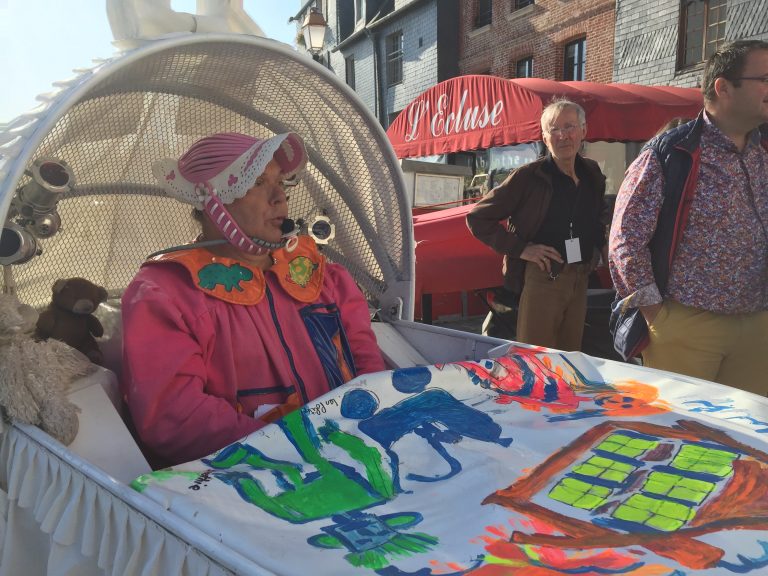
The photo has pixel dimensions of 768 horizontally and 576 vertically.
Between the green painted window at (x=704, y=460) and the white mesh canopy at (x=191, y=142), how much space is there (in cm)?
153

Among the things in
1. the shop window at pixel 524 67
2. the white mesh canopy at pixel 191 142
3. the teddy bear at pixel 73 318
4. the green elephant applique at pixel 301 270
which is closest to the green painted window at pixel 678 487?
the green elephant applique at pixel 301 270

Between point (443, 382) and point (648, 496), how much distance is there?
0.67m

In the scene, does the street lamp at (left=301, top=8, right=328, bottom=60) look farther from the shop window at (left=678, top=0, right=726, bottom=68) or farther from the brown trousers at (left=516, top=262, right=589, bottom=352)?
the shop window at (left=678, top=0, right=726, bottom=68)

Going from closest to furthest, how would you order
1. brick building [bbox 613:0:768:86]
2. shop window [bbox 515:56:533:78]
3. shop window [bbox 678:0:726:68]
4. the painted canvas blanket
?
the painted canvas blanket < brick building [bbox 613:0:768:86] < shop window [bbox 678:0:726:68] < shop window [bbox 515:56:533:78]

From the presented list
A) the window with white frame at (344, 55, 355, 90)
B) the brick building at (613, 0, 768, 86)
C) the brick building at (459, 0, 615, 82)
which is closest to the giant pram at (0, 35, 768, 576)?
the brick building at (613, 0, 768, 86)

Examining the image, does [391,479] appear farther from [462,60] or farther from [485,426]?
[462,60]

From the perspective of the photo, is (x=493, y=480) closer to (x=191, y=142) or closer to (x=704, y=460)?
(x=704, y=460)

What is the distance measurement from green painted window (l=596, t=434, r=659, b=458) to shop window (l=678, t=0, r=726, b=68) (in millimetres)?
10180

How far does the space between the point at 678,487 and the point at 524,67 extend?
48.2 feet

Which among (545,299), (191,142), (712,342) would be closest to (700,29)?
(545,299)

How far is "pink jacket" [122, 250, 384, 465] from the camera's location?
1.63m

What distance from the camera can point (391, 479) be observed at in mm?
1339

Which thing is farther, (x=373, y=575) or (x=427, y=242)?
(x=427, y=242)

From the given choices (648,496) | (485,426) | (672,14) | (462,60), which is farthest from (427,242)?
(462,60)
